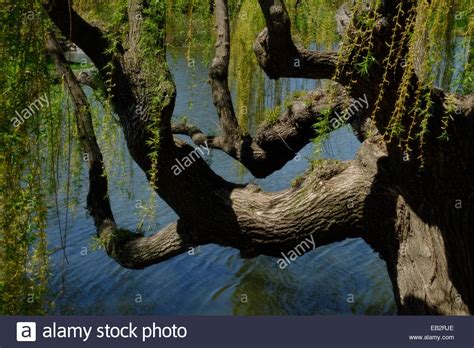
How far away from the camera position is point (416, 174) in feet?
10.3

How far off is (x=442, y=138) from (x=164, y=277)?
3.60m

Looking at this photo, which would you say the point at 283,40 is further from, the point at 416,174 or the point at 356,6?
the point at 416,174

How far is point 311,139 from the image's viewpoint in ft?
10.7

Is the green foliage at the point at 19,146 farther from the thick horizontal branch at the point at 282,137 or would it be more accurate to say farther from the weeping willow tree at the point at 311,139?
the thick horizontal branch at the point at 282,137

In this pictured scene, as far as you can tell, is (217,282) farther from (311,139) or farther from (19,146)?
(19,146)

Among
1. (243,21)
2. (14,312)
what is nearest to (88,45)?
(14,312)

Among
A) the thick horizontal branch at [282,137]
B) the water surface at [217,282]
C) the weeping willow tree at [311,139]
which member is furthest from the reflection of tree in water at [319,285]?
the weeping willow tree at [311,139]

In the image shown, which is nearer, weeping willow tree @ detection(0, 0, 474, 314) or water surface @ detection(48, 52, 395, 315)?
weeping willow tree @ detection(0, 0, 474, 314)

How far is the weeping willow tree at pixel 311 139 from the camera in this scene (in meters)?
2.71

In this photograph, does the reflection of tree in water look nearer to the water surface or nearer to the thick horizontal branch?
the water surface

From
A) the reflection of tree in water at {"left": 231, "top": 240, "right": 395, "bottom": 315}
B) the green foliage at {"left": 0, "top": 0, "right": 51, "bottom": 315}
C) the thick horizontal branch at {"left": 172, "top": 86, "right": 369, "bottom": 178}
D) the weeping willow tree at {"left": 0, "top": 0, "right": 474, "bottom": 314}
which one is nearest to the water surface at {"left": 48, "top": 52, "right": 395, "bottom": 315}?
the reflection of tree in water at {"left": 231, "top": 240, "right": 395, "bottom": 315}

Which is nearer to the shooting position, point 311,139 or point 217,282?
point 311,139

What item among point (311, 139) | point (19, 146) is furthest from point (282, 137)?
point (19, 146)

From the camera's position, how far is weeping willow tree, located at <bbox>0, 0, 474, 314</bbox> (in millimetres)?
2715
